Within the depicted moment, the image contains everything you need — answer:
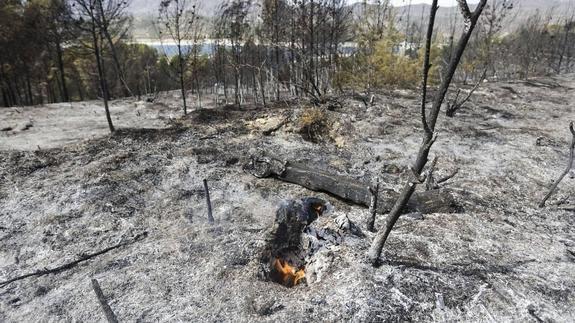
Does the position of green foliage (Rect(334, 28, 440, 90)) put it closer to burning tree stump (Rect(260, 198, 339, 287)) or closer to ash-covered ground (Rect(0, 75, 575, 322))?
ash-covered ground (Rect(0, 75, 575, 322))

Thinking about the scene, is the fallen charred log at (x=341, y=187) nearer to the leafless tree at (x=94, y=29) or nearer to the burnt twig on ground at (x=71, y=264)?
the burnt twig on ground at (x=71, y=264)

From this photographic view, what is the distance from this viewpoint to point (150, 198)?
6.35m

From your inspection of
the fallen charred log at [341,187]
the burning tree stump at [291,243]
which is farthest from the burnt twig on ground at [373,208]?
the burning tree stump at [291,243]

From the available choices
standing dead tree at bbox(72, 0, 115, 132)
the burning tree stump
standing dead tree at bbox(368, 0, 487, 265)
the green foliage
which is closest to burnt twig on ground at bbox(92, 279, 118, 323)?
the burning tree stump

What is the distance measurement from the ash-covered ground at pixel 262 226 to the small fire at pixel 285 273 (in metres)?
0.27

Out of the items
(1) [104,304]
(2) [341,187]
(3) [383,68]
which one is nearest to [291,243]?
(2) [341,187]

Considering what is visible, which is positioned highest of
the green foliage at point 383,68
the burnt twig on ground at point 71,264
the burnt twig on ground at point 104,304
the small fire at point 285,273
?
the green foliage at point 383,68

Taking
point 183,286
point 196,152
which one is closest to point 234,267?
point 183,286

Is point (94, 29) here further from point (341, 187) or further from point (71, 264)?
point (341, 187)

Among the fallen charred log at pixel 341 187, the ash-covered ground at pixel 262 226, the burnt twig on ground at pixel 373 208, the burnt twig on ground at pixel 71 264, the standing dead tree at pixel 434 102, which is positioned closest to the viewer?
the standing dead tree at pixel 434 102

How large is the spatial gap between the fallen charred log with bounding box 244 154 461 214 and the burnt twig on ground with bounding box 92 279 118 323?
11.2 feet

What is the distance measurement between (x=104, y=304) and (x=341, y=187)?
373 centimetres

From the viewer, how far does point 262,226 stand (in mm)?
5387

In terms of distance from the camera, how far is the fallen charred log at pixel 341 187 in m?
5.48
